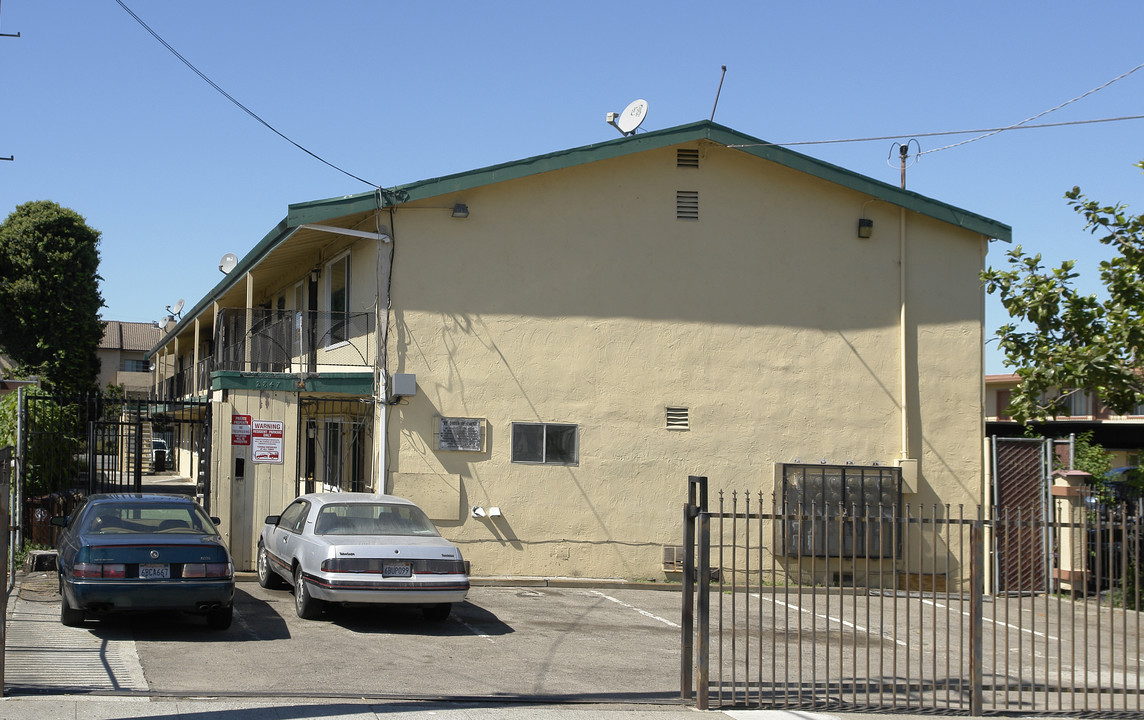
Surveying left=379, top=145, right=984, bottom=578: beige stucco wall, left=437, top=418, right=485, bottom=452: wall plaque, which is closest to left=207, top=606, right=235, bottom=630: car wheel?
left=379, top=145, right=984, bottom=578: beige stucco wall

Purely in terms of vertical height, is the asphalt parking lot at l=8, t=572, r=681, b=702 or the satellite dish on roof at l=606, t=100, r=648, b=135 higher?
the satellite dish on roof at l=606, t=100, r=648, b=135

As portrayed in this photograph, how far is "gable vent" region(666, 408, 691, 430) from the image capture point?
54.9 ft

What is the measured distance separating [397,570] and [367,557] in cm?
34

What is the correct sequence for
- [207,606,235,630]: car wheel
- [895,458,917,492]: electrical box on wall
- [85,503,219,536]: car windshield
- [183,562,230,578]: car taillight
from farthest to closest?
1. [895,458,917,492]: electrical box on wall
2. [85,503,219,536]: car windshield
3. [207,606,235,630]: car wheel
4. [183,562,230,578]: car taillight

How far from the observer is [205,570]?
34.7ft

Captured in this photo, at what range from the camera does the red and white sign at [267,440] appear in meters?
15.1

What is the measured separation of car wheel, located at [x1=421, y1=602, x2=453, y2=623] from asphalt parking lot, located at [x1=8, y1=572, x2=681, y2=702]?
3.9 inches

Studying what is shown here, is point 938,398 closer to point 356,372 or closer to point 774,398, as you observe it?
point 774,398

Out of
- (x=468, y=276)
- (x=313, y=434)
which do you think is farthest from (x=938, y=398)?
(x=313, y=434)

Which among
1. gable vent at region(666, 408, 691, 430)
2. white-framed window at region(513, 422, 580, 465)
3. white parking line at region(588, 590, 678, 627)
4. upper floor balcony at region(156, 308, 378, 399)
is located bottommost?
white parking line at region(588, 590, 678, 627)

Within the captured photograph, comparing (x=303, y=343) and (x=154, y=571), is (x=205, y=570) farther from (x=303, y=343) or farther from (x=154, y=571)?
(x=303, y=343)

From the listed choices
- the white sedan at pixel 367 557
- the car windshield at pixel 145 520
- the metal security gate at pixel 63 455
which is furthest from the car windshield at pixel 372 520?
the metal security gate at pixel 63 455

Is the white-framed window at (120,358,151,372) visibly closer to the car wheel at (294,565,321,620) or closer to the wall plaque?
the wall plaque

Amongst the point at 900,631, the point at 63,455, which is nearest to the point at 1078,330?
the point at 900,631
